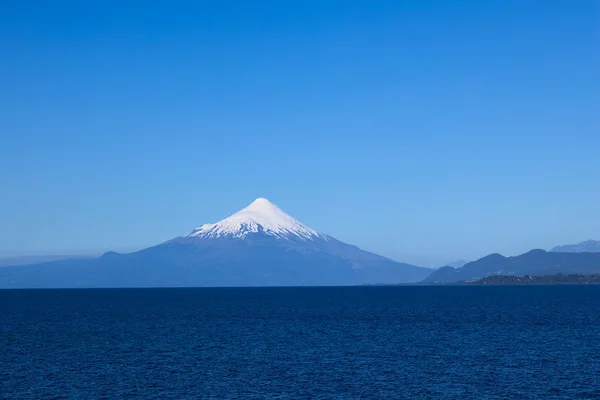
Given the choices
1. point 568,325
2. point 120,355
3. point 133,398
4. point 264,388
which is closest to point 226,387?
point 264,388

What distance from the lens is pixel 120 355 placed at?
231 ft

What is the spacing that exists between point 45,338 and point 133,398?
44.0 m

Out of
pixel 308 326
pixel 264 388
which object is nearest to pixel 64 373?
pixel 264 388

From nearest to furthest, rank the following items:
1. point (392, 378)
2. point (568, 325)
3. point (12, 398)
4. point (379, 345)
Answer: point (12, 398)
point (392, 378)
point (379, 345)
point (568, 325)

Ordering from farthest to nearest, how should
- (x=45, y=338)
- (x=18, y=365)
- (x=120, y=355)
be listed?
(x=45, y=338) → (x=120, y=355) → (x=18, y=365)

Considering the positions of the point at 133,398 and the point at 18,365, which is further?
the point at 18,365

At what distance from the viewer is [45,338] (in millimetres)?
88688

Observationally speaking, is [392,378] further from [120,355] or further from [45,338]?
[45,338]

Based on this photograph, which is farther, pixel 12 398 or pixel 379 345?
pixel 379 345

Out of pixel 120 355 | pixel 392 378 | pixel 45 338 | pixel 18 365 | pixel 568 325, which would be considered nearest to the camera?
pixel 392 378

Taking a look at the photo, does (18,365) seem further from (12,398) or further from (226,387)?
(226,387)

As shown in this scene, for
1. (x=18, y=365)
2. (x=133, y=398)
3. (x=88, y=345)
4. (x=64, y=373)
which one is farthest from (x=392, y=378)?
(x=88, y=345)

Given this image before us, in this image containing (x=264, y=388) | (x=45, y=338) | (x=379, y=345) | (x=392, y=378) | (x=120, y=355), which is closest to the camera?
(x=264, y=388)

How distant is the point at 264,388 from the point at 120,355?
2274cm
